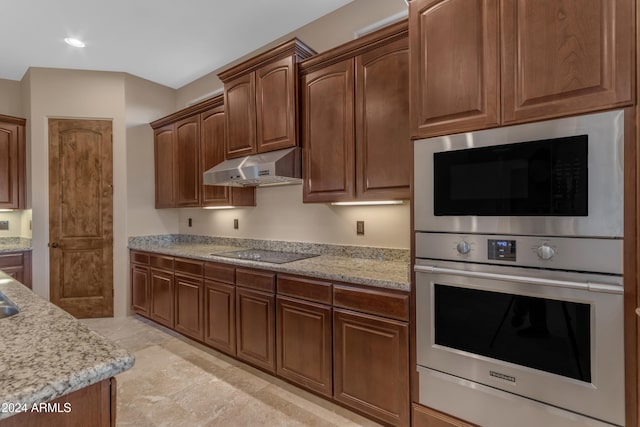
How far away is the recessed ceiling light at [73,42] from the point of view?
3.17 metres

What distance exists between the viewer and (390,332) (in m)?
1.82

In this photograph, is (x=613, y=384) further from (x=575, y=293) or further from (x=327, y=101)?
(x=327, y=101)

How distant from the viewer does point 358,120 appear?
7.37 ft

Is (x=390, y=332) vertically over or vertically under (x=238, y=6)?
under

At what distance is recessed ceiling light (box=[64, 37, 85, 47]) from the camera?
317 centimetres

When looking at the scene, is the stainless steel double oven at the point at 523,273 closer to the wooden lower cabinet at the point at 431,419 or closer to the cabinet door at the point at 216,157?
the wooden lower cabinet at the point at 431,419

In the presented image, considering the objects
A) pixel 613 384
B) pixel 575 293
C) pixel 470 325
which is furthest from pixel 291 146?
pixel 613 384

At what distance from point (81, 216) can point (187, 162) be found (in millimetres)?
1482

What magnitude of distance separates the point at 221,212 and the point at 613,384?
356cm

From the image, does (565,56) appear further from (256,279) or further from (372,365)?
(256,279)

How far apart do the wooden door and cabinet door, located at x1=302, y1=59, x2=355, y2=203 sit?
9.33 ft

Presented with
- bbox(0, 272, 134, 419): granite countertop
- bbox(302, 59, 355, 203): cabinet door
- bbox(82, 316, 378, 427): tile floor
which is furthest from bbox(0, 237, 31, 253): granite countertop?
bbox(0, 272, 134, 419): granite countertop

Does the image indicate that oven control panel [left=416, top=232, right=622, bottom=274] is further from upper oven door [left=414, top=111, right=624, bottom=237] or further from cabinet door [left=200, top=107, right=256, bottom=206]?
cabinet door [left=200, top=107, right=256, bottom=206]

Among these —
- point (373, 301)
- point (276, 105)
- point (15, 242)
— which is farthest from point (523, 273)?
point (15, 242)
